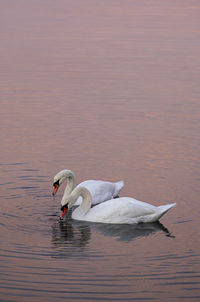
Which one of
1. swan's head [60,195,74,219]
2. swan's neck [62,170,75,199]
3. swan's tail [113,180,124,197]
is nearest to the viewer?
swan's head [60,195,74,219]

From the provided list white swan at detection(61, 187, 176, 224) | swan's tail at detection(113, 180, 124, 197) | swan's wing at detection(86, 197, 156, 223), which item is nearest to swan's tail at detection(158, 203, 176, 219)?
white swan at detection(61, 187, 176, 224)

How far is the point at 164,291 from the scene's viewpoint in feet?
32.3

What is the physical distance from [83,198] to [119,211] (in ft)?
2.80

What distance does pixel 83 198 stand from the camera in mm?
13391

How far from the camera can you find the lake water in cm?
1034

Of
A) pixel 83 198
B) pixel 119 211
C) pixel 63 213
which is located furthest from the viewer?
pixel 83 198

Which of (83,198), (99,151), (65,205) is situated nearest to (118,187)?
(83,198)

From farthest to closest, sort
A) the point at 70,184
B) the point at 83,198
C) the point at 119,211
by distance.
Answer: the point at 70,184 → the point at 83,198 → the point at 119,211

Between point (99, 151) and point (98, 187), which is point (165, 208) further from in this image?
point (99, 151)

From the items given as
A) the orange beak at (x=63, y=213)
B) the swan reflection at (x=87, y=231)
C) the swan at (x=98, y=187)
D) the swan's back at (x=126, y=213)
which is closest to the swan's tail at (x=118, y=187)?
the swan at (x=98, y=187)

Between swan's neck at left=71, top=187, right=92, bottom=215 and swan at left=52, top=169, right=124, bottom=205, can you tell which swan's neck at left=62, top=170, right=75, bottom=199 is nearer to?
swan at left=52, top=169, right=124, bottom=205

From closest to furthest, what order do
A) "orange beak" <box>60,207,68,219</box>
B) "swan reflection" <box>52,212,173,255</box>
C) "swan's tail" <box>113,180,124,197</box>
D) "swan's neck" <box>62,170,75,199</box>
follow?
"swan reflection" <box>52,212,173,255</box> < "orange beak" <box>60,207,68,219</box> < "swan's neck" <box>62,170,75,199</box> < "swan's tail" <box>113,180,124,197</box>

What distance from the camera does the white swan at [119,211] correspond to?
→ 12656 millimetres

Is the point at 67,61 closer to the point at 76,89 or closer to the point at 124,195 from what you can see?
the point at 76,89
